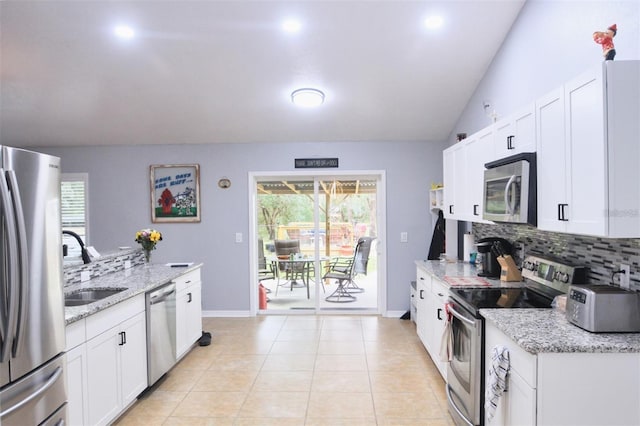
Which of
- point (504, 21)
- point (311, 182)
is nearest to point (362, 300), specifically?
point (311, 182)

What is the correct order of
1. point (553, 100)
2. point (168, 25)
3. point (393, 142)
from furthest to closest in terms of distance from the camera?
point (393, 142), point (168, 25), point (553, 100)

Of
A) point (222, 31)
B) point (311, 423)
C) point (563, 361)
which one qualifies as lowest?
point (311, 423)

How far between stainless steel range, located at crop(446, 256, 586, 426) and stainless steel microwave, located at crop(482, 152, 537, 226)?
1.54ft

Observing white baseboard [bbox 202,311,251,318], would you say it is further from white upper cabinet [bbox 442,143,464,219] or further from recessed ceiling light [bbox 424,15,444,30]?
recessed ceiling light [bbox 424,15,444,30]

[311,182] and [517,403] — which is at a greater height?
[311,182]

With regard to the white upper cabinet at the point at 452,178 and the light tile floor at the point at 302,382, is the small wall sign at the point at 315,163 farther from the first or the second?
the light tile floor at the point at 302,382

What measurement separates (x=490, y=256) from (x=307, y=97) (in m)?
2.38

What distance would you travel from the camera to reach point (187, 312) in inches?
149

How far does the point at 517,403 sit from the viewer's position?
1.79 metres

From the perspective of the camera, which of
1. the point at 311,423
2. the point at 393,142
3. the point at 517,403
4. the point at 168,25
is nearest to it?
the point at 517,403

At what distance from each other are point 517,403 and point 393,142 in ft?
12.5

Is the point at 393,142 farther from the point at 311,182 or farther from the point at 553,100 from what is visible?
the point at 553,100

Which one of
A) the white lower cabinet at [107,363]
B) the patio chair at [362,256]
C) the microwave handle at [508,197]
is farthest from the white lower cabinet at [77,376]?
the patio chair at [362,256]

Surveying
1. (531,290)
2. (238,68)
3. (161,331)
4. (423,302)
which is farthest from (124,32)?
(531,290)
